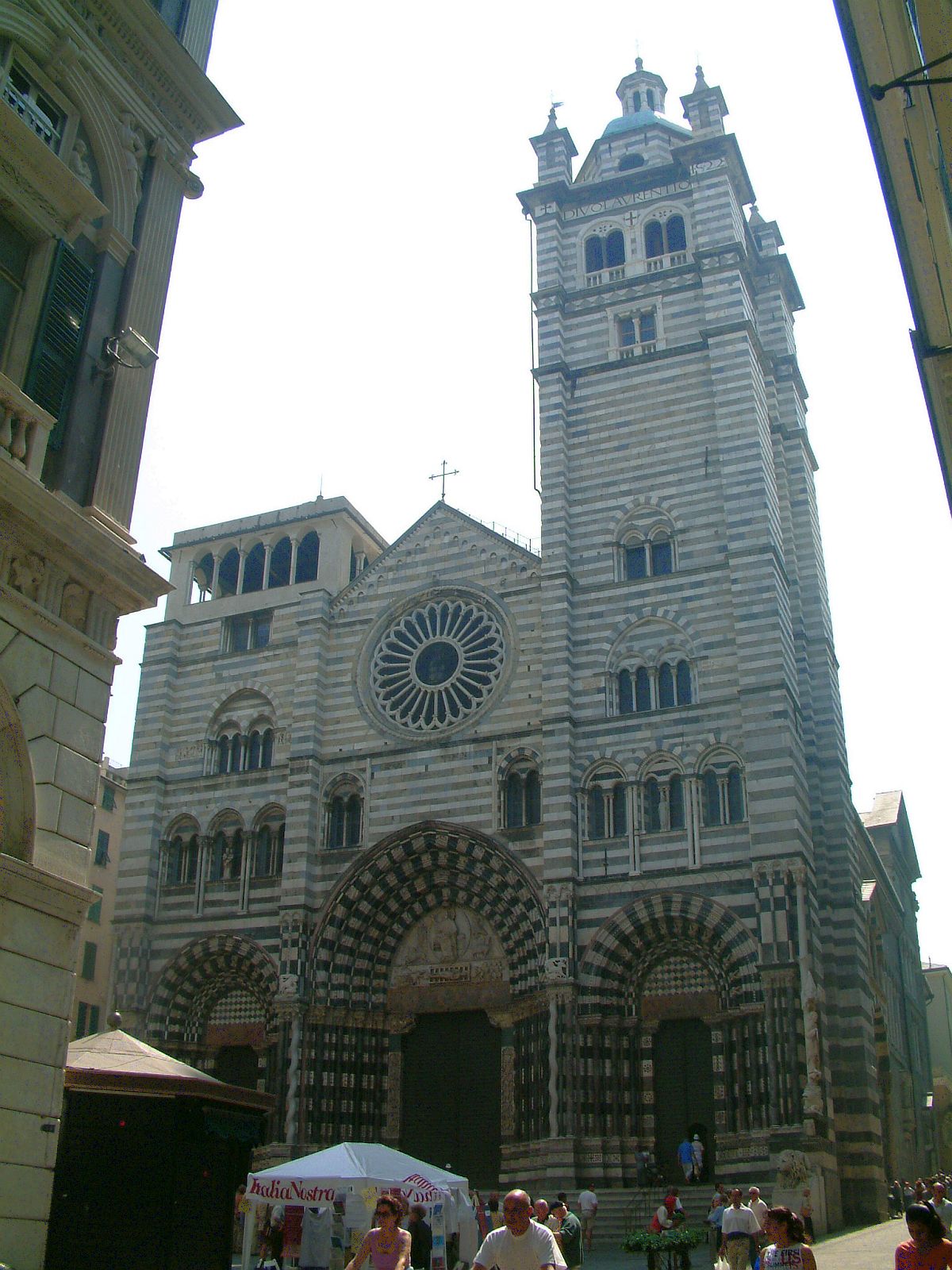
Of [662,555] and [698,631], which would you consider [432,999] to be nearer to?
[698,631]

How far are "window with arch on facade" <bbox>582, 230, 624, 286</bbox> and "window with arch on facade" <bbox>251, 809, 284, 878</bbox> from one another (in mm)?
16868

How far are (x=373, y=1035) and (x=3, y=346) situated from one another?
21.0 meters

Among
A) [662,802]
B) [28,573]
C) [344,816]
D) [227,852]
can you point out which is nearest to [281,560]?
[344,816]

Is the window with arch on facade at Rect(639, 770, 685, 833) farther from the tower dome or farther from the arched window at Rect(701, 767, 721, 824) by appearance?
the tower dome

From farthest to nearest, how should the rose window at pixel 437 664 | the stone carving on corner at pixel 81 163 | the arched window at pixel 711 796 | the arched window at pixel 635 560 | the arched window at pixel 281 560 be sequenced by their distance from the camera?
1. the arched window at pixel 281 560
2. the rose window at pixel 437 664
3. the arched window at pixel 635 560
4. the arched window at pixel 711 796
5. the stone carving on corner at pixel 81 163

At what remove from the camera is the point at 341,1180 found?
14375 mm

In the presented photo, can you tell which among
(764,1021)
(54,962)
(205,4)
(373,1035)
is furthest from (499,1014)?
(205,4)

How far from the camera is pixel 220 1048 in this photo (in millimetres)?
29125

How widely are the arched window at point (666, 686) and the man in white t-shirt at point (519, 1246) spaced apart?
21.0 m

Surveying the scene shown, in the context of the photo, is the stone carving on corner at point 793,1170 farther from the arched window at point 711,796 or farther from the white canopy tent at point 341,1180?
the white canopy tent at point 341,1180

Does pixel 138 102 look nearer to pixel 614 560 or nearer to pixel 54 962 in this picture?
pixel 54 962

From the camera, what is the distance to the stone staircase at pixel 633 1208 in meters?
23.0

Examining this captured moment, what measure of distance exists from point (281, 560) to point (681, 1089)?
689 inches

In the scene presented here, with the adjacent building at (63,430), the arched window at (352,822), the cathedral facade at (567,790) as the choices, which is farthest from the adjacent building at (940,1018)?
the adjacent building at (63,430)
